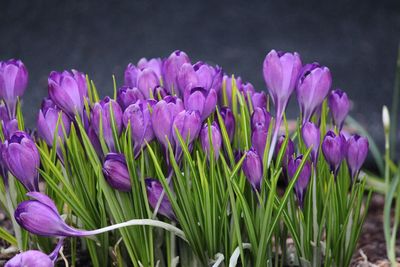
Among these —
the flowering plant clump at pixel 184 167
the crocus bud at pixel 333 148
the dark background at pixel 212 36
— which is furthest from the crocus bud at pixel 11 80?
the dark background at pixel 212 36

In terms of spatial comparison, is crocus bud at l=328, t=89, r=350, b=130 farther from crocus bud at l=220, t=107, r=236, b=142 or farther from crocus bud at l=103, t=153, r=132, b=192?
crocus bud at l=103, t=153, r=132, b=192

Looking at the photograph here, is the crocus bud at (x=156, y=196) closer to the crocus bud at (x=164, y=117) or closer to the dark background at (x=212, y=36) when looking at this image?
the crocus bud at (x=164, y=117)

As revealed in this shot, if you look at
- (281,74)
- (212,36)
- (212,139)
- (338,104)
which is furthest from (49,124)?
(212,36)

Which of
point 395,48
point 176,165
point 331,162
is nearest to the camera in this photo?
point 176,165

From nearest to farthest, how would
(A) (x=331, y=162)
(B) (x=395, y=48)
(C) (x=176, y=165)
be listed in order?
(C) (x=176, y=165), (A) (x=331, y=162), (B) (x=395, y=48)

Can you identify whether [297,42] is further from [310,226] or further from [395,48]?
[310,226]

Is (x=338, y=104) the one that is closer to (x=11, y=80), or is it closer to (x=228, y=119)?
(x=228, y=119)

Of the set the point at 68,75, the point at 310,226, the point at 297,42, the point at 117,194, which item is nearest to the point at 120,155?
the point at 117,194
